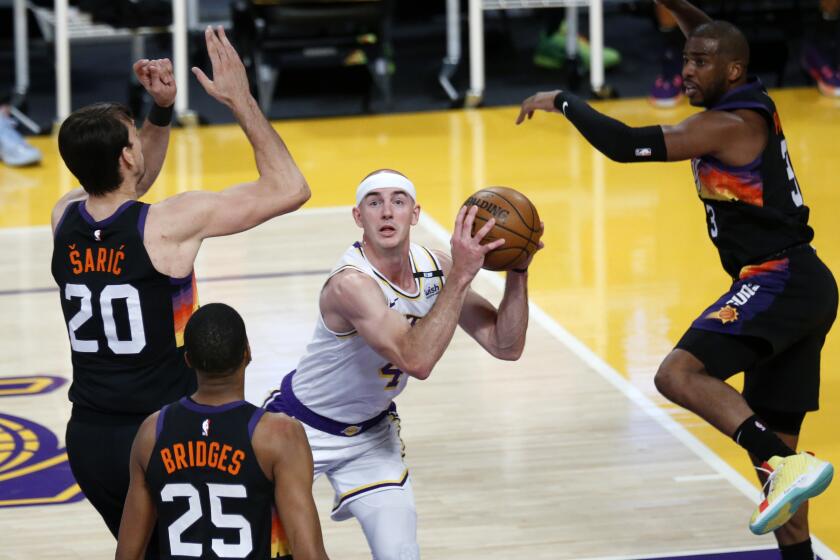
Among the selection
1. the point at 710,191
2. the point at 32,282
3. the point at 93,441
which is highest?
the point at 710,191

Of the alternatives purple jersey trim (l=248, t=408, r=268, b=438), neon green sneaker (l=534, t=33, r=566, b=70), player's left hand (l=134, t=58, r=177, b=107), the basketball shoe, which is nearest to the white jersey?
player's left hand (l=134, t=58, r=177, b=107)

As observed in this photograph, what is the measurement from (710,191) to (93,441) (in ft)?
7.20

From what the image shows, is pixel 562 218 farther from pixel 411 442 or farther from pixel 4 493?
pixel 4 493

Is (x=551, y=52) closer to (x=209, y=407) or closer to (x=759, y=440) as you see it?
(x=759, y=440)

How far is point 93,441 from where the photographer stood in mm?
4062

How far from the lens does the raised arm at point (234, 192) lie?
4.04 m

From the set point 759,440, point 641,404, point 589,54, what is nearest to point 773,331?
point 759,440

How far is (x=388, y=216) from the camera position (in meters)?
4.41

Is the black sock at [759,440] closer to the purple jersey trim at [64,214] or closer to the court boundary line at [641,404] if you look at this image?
the court boundary line at [641,404]

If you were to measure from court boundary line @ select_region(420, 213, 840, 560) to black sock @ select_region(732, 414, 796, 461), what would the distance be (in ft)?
2.08

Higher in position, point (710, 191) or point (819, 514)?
point (710, 191)

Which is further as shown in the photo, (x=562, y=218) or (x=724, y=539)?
(x=562, y=218)

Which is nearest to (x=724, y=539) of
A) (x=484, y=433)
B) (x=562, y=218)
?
(x=484, y=433)

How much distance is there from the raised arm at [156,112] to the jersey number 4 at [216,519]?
127cm
